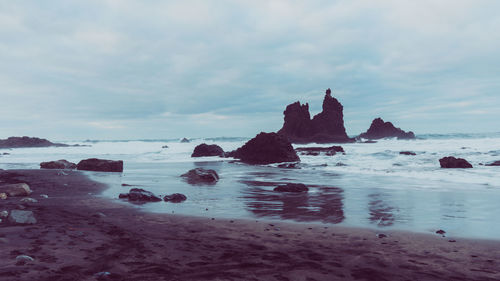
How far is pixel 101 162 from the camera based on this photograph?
19.9m

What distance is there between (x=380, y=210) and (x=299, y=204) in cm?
205

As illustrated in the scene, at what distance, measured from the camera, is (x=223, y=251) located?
5020mm

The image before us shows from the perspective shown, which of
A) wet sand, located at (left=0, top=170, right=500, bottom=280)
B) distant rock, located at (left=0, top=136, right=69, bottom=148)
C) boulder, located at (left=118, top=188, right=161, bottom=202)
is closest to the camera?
wet sand, located at (left=0, top=170, right=500, bottom=280)

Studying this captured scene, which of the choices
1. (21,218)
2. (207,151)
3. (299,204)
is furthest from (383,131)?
(21,218)

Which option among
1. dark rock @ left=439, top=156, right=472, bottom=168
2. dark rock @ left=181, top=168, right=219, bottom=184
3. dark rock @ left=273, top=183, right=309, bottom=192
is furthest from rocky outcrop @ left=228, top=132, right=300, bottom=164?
dark rock @ left=273, top=183, right=309, bottom=192

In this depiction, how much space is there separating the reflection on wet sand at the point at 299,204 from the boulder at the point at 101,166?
386 inches

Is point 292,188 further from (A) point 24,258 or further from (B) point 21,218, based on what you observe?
(A) point 24,258

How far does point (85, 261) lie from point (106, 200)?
569 cm

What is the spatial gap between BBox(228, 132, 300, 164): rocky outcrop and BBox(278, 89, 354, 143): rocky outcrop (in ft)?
129

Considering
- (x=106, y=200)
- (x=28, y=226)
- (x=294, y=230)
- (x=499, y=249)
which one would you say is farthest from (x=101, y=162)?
(x=499, y=249)

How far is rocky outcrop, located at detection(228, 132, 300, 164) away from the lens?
27.8 m

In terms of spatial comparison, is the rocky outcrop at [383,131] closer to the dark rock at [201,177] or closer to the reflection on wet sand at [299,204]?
the dark rock at [201,177]

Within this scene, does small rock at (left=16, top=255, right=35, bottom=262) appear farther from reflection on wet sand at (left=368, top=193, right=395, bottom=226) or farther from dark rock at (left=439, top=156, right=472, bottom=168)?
dark rock at (left=439, top=156, right=472, bottom=168)

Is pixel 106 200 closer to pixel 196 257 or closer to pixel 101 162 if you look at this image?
pixel 196 257
